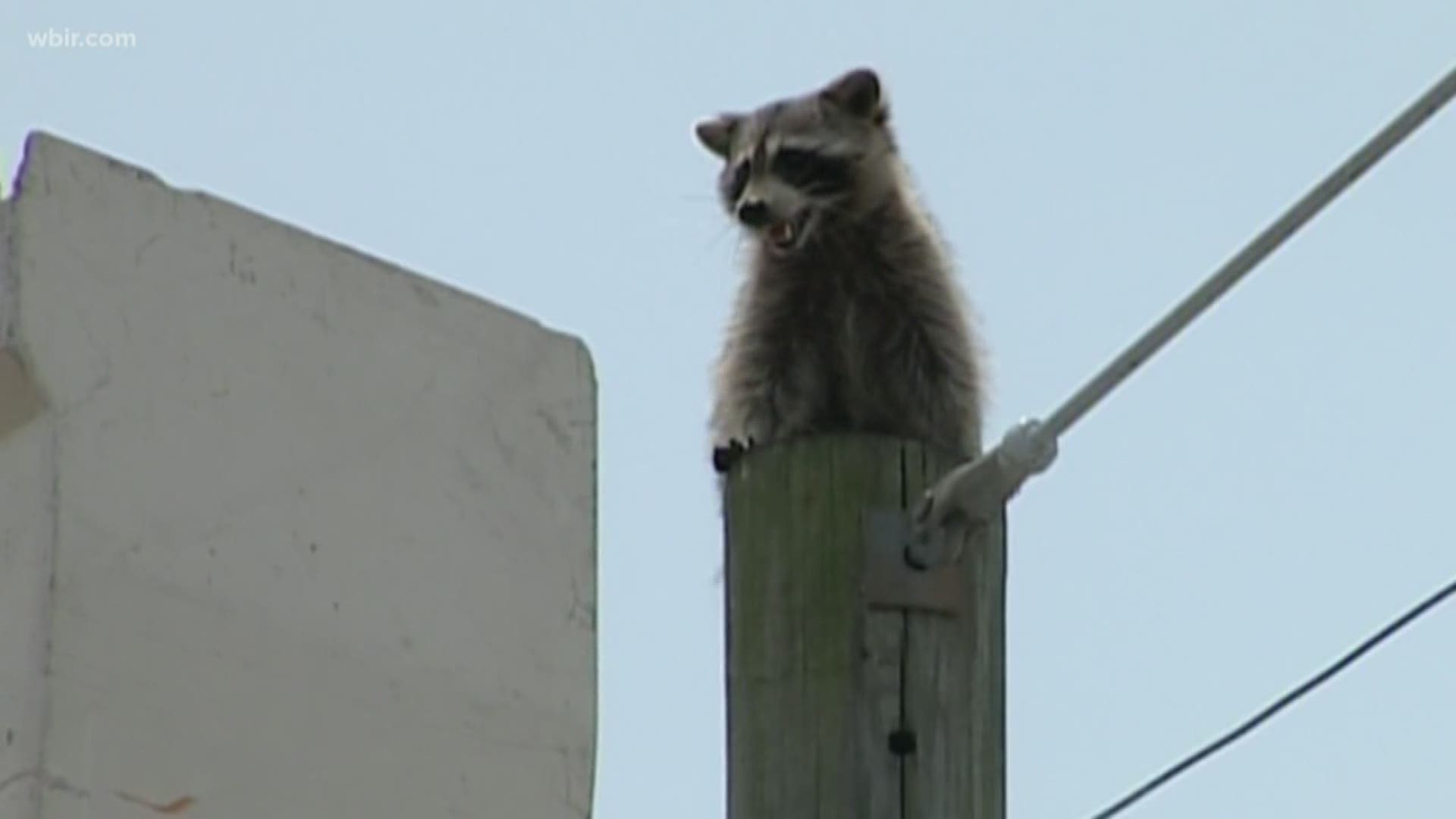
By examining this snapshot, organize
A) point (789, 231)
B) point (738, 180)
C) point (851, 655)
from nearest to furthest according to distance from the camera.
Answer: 1. point (851, 655)
2. point (789, 231)
3. point (738, 180)

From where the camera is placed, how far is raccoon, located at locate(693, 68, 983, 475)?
29.9ft

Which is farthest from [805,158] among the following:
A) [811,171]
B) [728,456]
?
[728,456]

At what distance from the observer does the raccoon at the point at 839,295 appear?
359 inches

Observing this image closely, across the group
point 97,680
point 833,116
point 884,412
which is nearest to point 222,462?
point 97,680

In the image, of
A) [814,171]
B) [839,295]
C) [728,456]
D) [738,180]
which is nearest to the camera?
[728,456]

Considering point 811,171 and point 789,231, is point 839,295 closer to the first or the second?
point 789,231

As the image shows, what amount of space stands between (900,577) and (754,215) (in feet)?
14.8

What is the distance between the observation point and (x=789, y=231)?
32.2 ft

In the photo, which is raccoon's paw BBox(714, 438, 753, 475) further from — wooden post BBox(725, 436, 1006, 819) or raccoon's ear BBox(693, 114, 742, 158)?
raccoon's ear BBox(693, 114, 742, 158)

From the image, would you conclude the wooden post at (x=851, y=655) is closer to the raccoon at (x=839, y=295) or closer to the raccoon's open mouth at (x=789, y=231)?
the raccoon at (x=839, y=295)

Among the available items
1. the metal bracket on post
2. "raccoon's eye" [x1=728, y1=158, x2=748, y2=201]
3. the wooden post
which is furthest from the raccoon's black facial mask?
the metal bracket on post

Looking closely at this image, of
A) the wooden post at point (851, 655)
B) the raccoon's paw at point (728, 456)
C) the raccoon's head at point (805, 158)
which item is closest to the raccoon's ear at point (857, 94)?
the raccoon's head at point (805, 158)

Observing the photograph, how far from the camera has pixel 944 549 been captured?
5391 mm

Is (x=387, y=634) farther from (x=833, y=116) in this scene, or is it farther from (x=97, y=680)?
(x=833, y=116)
